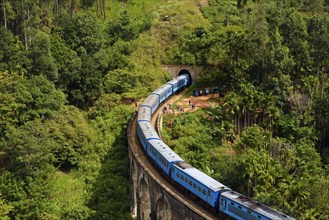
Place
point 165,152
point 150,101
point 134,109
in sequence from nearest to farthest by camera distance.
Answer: point 165,152 → point 150,101 → point 134,109

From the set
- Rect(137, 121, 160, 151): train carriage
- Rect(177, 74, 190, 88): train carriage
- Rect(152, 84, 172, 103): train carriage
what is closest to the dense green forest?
Rect(177, 74, 190, 88): train carriage

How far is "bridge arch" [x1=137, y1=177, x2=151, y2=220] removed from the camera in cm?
4075

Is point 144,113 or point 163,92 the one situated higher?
point 163,92

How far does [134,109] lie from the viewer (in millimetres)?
59938

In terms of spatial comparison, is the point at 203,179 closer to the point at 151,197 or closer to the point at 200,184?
the point at 200,184

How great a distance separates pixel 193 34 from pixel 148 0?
62.0 ft

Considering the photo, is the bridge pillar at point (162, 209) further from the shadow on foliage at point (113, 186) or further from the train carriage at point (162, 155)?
the shadow on foliage at point (113, 186)

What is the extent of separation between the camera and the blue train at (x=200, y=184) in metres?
29.0

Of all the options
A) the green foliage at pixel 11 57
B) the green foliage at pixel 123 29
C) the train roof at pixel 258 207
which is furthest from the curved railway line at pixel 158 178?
the green foliage at pixel 123 29

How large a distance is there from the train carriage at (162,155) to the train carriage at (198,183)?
0.97m

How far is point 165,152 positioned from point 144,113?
12523mm

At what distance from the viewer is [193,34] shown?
72.3 metres

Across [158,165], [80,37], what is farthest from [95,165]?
[80,37]

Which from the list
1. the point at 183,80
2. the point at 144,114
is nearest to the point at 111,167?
the point at 144,114
